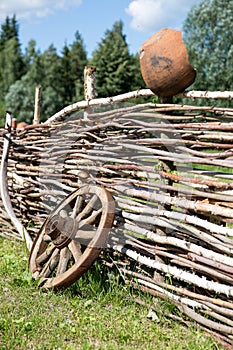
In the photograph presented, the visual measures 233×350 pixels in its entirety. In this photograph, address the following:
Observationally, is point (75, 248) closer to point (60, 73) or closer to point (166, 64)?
point (166, 64)

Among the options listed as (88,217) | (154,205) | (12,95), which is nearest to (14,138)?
(88,217)

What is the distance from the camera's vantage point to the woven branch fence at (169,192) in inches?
105

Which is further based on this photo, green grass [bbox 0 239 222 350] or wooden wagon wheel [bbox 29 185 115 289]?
wooden wagon wheel [bbox 29 185 115 289]

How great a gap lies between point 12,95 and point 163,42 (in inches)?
1196

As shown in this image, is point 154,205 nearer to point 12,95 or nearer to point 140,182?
point 140,182

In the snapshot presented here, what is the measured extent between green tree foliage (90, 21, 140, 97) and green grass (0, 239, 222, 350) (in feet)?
80.2

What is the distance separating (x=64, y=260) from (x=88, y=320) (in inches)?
21.7

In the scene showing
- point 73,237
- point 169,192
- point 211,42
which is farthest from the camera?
point 211,42

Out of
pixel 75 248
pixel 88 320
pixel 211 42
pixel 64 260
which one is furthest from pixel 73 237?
pixel 211 42

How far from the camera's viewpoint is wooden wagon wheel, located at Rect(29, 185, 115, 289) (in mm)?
3025

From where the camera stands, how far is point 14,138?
494 cm

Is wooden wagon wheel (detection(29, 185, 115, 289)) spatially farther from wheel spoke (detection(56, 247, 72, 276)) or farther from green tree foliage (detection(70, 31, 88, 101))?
green tree foliage (detection(70, 31, 88, 101))

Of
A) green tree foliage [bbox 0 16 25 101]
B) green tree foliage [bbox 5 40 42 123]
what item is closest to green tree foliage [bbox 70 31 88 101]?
green tree foliage [bbox 5 40 42 123]

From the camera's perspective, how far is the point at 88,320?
2.85m
